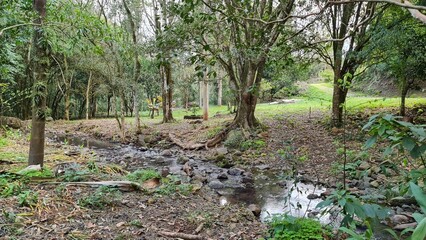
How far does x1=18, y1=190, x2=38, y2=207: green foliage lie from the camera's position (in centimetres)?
382

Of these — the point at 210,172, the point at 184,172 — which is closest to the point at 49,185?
the point at 184,172

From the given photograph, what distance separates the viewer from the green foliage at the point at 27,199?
3822mm

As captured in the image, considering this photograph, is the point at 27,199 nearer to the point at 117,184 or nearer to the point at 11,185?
A: the point at 11,185

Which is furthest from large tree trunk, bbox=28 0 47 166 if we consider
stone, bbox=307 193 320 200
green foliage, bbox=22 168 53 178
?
stone, bbox=307 193 320 200

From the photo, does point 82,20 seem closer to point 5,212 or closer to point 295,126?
point 5,212

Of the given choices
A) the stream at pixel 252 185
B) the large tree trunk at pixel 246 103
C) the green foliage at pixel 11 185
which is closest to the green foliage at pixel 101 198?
the green foliage at pixel 11 185

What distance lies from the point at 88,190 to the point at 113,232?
1.34m

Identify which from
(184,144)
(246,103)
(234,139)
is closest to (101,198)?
(234,139)

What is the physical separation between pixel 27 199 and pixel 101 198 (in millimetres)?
951

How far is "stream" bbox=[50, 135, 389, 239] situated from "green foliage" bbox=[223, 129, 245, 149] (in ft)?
5.37

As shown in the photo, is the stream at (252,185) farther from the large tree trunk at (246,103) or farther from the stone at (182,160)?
the large tree trunk at (246,103)

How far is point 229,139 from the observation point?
41.2 ft

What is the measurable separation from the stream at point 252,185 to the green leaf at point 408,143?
272 centimetres

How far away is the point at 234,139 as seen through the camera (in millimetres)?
12414
